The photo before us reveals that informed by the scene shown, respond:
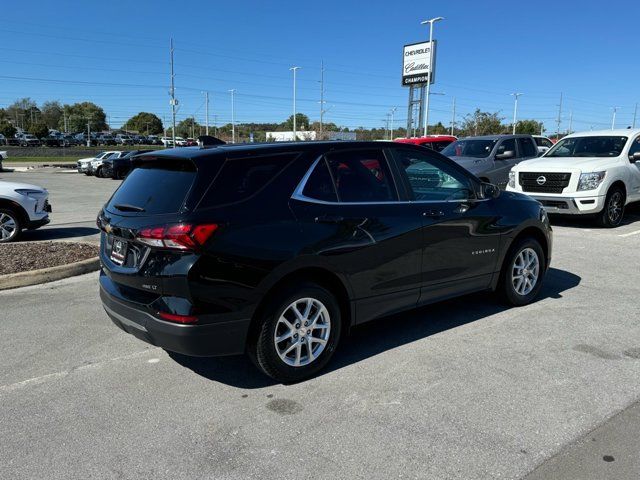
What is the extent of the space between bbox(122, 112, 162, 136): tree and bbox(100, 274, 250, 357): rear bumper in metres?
136

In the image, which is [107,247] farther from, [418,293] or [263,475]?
[418,293]

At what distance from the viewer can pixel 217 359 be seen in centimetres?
439

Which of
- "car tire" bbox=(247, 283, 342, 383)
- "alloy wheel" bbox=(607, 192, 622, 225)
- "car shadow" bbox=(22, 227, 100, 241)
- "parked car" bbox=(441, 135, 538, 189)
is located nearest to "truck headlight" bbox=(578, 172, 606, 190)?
"alloy wheel" bbox=(607, 192, 622, 225)

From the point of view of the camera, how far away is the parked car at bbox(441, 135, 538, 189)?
44.3ft

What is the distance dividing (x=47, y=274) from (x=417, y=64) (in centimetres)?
4276

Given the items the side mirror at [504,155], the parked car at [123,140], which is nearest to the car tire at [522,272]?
the side mirror at [504,155]

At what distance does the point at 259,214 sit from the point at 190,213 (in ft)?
1.50

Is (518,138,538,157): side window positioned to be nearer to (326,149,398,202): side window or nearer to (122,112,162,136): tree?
(326,149,398,202): side window

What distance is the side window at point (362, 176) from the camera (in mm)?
4109

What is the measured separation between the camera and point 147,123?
13350 centimetres

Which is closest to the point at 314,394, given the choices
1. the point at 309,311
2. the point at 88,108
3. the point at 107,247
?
the point at 309,311

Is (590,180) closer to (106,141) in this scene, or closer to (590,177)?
(590,177)

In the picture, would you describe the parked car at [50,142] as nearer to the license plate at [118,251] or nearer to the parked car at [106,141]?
the parked car at [106,141]

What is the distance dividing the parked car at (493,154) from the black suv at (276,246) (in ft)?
30.1
